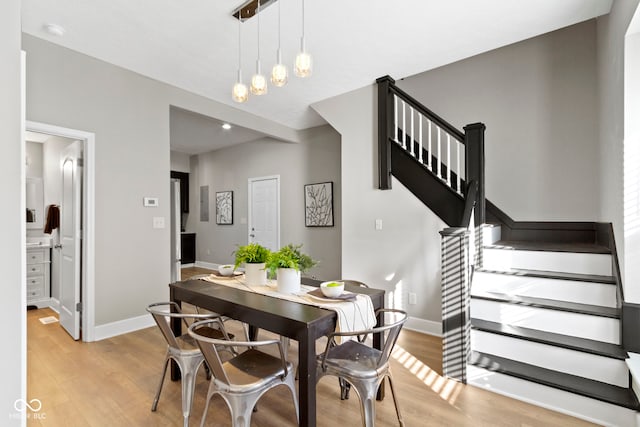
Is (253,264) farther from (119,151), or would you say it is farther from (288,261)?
(119,151)

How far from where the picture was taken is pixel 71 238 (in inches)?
129

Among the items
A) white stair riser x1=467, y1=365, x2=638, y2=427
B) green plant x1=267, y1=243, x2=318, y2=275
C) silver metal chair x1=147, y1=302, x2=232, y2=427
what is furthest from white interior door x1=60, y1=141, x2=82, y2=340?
white stair riser x1=467, y1=365, x2=638, y2=427

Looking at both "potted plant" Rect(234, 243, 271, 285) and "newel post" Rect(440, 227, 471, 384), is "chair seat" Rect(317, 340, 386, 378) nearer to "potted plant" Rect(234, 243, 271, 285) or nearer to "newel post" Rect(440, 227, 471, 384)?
"potted plant" Rect(234, 243, 271, 285)

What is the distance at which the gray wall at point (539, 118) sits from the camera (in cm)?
322

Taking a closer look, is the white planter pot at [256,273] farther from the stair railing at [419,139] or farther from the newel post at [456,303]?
the stair railing at [419,139]

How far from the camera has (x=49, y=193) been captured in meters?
4.66

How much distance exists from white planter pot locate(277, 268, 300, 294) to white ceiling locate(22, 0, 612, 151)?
6.62 ft

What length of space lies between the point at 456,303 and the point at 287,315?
1430mm

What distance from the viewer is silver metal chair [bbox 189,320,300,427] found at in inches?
57.4

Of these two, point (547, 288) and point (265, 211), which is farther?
point (265, 211)

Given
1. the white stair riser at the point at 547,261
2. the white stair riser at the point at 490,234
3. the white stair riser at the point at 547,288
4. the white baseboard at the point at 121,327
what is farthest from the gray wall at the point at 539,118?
the white baseboard at the point at 121,327

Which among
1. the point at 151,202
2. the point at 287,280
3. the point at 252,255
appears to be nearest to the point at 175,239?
the point at 151,202

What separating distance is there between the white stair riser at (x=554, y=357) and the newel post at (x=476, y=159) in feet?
3.63
